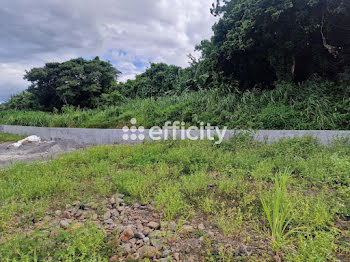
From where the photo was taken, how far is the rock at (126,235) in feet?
5.66

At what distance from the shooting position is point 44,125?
29.4 ft

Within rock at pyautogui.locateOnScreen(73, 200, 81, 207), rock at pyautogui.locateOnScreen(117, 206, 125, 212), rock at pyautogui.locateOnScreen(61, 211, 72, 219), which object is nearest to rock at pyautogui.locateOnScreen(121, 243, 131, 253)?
rock at pyautogui.locateOnScreen(117, 206, 125, 212)

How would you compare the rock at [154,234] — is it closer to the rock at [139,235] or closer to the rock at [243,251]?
the rock at [139,235]

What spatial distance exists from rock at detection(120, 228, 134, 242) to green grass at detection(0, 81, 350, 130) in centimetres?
404

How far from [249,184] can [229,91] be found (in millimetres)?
4914

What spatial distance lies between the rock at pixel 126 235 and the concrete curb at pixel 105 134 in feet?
11.8

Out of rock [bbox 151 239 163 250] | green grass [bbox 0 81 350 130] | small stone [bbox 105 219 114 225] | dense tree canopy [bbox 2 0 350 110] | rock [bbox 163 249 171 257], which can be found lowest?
rock [bbox 163 249 171 257]

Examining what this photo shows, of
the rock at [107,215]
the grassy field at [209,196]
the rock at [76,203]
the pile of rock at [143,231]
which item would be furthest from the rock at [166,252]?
the rock at [76,203]

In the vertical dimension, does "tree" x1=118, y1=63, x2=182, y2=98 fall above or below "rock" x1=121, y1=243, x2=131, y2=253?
above

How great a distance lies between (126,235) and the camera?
175 centimetres

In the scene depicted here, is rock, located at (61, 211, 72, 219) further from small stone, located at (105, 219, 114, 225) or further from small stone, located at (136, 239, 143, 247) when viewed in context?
small stone, located at (136, 239, 143, 247)

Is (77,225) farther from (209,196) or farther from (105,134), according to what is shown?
(105,134)

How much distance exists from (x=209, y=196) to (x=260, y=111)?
157 inches

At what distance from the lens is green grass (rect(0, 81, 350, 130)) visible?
495 cm
